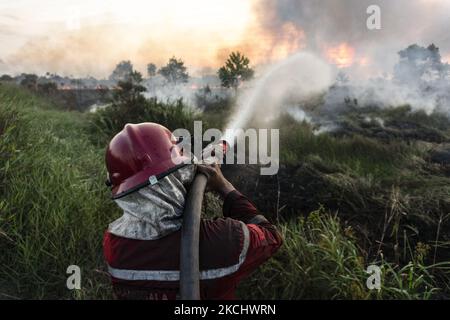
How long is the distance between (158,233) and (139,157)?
43 centimetres

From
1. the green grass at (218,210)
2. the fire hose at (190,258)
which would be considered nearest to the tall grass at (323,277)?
the green grass at (218,210)

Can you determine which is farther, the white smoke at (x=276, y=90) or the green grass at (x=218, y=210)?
the white smoke at (x=276, y=90)

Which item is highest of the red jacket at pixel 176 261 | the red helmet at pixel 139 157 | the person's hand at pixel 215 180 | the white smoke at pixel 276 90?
the white smoke at pixel 276 90

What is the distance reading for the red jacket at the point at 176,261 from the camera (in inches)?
87.8

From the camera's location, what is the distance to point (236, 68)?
913cm

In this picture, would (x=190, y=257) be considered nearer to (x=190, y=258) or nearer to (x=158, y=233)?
(x=190, y=258)

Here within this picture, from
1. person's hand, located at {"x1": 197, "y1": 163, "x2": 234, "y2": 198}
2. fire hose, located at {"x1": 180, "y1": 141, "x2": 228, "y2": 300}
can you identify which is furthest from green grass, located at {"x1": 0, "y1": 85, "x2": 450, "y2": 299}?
fire hose, located at {"x1": 180, "y1": 141, "x2": 228, "y2": 300}

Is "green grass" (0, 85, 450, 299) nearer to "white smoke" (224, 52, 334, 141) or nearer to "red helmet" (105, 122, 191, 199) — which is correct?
"red helmet" (105, 122, 191, 199)

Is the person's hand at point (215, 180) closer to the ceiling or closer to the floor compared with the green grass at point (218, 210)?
closer to the ceiling

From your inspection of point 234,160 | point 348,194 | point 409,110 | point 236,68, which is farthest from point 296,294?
point 409,110

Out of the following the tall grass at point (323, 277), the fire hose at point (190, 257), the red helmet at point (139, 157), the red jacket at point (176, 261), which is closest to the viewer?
the fire hose at point (190, 257)

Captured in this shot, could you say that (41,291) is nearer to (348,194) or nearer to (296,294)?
(296,294)

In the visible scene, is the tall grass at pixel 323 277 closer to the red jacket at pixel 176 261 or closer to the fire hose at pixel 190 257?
the red jacket at pixel 176 261
